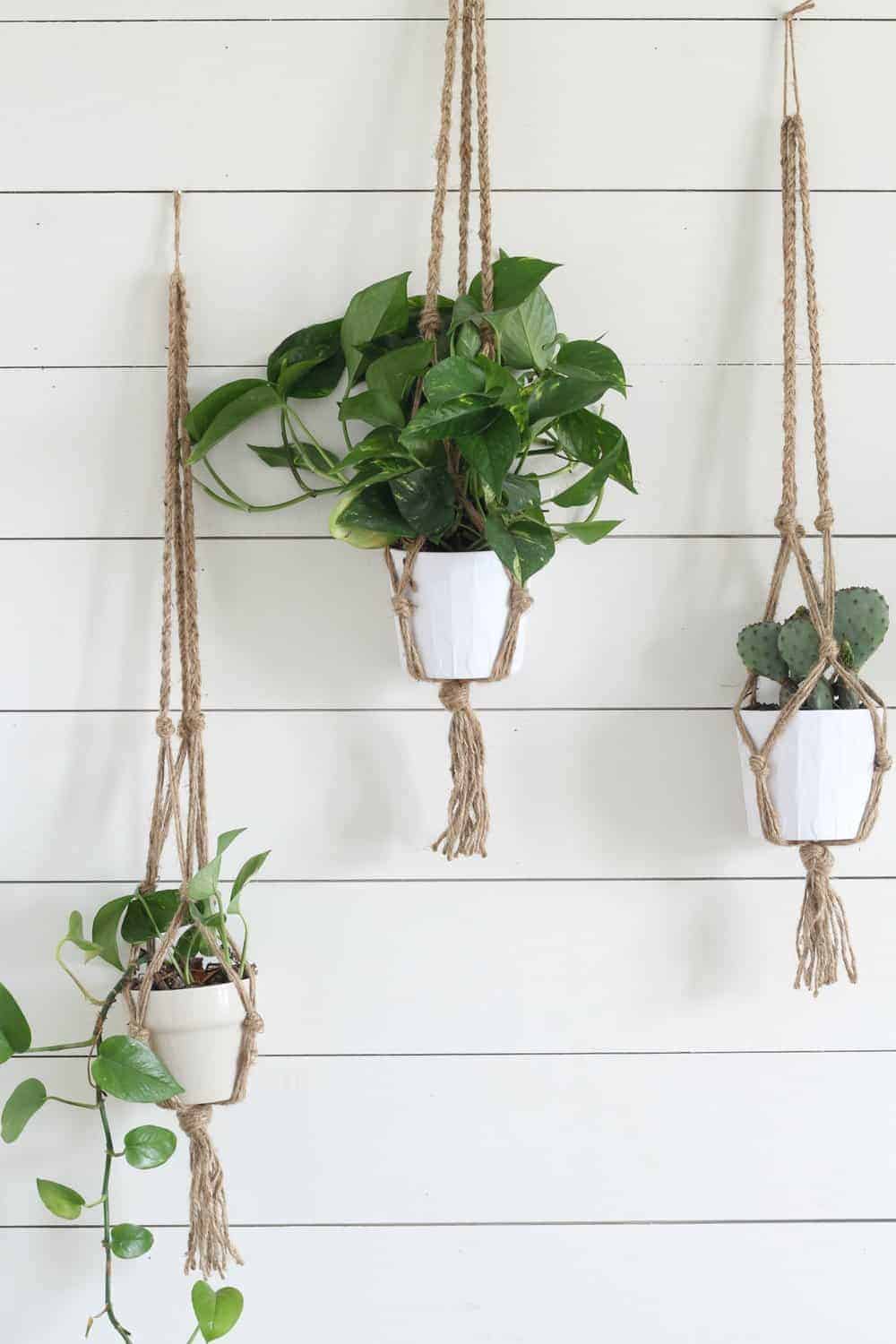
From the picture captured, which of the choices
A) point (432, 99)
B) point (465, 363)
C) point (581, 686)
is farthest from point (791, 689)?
point (432, 99)

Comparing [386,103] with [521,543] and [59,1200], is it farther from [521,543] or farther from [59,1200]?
[59,1200]

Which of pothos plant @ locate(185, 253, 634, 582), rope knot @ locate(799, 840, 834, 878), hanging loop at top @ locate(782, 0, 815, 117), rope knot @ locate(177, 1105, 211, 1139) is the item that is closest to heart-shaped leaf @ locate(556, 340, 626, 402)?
pothos plant @ locate(185, 253, 634, 582)

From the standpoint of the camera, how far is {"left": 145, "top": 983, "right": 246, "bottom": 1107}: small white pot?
2.95 feet

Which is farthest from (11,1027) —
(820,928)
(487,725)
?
(820,928)

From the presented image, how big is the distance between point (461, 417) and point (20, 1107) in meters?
0.66

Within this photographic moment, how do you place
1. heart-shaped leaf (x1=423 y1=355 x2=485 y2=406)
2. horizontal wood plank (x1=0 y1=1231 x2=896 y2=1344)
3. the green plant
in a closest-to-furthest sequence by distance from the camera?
heart-shaped leaf (x1=423 y1=355 x2=485 y2=406) < the green plant < horizontal wood plank (x1=0 y1=1231 x2=896 y2=1344)

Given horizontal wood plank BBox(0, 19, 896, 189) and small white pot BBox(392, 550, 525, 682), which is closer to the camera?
small white pot BBox(392, 550, 525, 682)

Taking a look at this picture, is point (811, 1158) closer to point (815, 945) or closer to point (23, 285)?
point (815, 945)

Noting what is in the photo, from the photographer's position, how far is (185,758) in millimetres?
999

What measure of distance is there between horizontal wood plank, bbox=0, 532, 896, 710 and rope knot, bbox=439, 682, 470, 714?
0.07m

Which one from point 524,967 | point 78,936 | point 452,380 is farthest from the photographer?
point 524,967

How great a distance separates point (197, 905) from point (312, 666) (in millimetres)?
240

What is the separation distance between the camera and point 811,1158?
40.5 inches

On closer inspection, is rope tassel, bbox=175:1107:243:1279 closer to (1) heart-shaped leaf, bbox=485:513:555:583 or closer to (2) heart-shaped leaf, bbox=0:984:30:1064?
(2) heart-shaped leaf, bbox=0:984:30:1064
